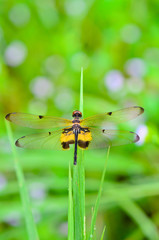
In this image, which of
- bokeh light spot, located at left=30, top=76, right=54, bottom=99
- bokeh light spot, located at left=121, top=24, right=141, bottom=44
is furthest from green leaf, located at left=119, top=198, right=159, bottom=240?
bokeh light spot, located at left=121, top=24, right=141, bottom=44

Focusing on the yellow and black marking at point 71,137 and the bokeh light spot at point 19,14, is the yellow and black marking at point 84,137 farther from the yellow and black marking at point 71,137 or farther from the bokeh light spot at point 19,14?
the bokeh light spot at point 19,14

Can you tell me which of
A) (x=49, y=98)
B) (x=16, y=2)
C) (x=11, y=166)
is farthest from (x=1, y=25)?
(x=11, y=166)

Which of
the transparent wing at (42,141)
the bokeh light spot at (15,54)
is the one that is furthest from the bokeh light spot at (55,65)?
the transparent wing at (42,141)

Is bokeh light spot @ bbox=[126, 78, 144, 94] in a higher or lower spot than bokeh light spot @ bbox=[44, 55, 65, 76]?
lower

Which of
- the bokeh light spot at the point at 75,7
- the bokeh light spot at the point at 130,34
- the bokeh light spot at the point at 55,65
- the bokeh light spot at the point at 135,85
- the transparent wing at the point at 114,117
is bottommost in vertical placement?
the transparent wing at the point at 114,117

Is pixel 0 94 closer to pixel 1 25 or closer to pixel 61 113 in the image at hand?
pixel 61 113

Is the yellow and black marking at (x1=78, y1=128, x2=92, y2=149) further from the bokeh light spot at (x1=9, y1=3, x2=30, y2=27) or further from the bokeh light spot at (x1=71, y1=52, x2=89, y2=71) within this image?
the bokeh light spot at (x1=9, y1=3, x2=30, y2=27)

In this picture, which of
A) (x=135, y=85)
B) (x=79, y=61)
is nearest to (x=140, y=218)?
(x=135, y=85)
